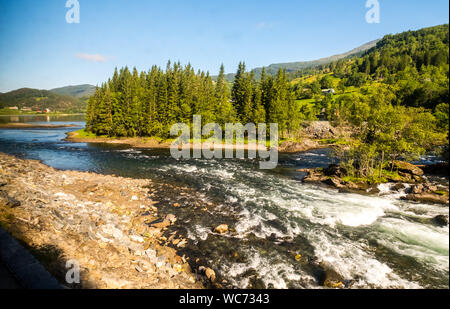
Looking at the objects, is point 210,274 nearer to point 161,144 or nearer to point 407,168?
point 407,168

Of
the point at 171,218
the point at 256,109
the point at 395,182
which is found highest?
the point at 256,109

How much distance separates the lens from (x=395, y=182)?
67.2 feet

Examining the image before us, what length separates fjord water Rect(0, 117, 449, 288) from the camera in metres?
8.92

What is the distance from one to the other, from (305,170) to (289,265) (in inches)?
834

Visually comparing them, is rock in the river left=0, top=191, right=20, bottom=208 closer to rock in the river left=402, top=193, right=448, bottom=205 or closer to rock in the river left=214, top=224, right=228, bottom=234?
rock in the river left=214, top=224, right=228, bottom=234

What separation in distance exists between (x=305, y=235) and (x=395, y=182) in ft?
48.2

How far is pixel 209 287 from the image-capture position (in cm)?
822

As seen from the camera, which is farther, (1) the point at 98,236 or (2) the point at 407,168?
(2) the point at 407,168

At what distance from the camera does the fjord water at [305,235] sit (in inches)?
351

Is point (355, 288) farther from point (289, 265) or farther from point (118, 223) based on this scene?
point (118, 223)

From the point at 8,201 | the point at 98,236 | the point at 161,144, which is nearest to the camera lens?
the point at 98,236

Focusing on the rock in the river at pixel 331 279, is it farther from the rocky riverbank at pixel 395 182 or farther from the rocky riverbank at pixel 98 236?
the rocky riverbank at pixel 395 182

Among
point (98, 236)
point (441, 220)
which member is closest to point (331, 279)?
point (441, 220)

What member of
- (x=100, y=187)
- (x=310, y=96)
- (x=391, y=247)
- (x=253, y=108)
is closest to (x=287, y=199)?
(x=391, y=247)
